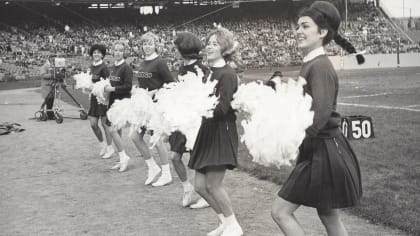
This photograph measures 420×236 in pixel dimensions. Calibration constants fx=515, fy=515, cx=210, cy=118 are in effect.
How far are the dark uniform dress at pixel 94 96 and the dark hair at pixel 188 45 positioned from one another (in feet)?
11.3

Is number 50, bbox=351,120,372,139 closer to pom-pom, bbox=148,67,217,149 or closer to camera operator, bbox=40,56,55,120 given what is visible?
pom-pom, bbox=148,67,217,149

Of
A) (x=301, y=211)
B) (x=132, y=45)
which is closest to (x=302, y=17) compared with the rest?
(x=301, y=211)

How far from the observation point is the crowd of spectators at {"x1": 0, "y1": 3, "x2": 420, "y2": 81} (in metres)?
40.7

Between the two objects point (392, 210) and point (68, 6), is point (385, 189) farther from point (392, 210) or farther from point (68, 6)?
point (68, 6)

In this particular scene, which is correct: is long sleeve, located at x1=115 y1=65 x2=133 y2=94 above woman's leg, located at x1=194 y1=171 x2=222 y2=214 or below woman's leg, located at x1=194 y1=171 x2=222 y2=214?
above

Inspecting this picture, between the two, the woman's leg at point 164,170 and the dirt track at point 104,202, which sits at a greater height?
the woman's leg at point 164,170

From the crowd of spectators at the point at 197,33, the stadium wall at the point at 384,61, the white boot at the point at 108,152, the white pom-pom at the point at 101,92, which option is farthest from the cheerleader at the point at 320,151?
the stadium wall at the point at 384,61

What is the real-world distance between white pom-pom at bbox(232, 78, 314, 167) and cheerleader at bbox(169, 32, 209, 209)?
2149mm

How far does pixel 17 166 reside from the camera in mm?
8766

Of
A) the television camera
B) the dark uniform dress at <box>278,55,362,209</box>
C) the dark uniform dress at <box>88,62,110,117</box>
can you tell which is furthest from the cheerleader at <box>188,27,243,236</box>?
the television camera

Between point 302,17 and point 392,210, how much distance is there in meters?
2.78

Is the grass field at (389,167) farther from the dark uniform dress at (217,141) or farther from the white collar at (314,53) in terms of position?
the white collar at (314,53)

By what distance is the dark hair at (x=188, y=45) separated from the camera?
5.40m

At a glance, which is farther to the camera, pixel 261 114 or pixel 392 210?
pixel 392 210
